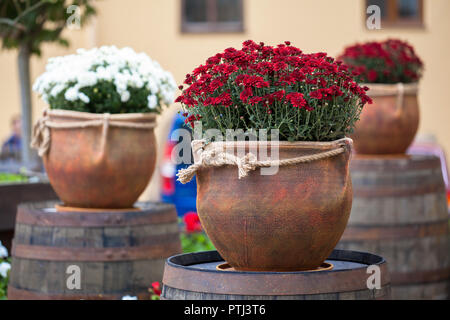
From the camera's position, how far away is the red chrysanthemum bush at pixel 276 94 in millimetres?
2689

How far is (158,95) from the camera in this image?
4.34 meters

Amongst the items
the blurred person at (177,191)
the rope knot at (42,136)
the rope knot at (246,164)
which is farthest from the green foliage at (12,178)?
the rope knot at (246,164)

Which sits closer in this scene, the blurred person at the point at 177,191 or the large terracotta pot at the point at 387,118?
the large terracotta pot at the point at 387,118

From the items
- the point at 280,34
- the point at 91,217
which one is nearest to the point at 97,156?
the point at 91,217

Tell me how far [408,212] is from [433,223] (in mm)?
183

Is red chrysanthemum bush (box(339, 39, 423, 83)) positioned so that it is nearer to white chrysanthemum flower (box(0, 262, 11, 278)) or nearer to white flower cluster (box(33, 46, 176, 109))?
white flower cluster (box(33, 46, 176, 109))

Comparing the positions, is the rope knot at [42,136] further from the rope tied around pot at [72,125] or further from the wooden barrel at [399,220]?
the wooden barrel at [399,220]

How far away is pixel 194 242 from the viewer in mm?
6133

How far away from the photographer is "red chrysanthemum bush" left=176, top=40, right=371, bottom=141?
8.82 ft

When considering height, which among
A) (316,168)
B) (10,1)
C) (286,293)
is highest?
(10,1)

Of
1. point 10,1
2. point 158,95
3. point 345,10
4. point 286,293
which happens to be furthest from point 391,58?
point 345,10

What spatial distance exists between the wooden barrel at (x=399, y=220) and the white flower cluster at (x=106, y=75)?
1.23 meters

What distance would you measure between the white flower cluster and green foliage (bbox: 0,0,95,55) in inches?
129

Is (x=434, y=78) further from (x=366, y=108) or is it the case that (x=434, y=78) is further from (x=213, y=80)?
(x=213, y=80)
